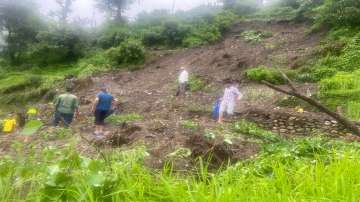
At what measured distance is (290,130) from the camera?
985 cm

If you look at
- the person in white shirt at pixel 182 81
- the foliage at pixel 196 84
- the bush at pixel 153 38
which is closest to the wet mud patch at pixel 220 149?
the person in white shirt at pixel 182 81

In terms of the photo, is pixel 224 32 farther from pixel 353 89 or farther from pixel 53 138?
pixel 53 138

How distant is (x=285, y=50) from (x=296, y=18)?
261 inches

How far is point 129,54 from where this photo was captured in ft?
80.8

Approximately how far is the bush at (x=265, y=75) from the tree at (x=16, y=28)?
18961mm

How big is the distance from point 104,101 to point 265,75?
23.9 feet

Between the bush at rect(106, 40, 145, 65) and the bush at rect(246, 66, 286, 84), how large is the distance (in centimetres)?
878

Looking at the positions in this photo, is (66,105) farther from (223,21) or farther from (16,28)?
(16,28)

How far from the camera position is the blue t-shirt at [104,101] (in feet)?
34.7

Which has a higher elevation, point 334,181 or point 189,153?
point 334,181

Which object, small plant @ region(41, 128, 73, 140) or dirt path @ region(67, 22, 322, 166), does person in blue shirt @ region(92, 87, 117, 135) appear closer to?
dirt path @ region(67, 22, 322, 166)

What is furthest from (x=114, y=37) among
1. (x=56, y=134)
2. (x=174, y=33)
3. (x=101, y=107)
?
(x=56, y=134)

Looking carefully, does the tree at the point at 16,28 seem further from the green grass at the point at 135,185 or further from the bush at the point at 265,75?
the green grass at the point at 135,185

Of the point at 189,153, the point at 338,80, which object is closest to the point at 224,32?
the point at 338,80
